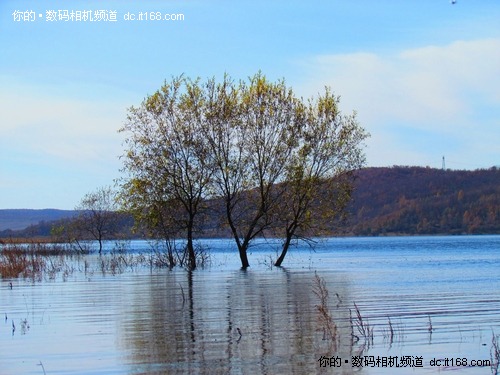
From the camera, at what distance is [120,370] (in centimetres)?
1401

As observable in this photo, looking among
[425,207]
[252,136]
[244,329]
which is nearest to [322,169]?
[252,136]

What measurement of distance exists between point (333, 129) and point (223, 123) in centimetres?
625

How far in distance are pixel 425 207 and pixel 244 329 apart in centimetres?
15143

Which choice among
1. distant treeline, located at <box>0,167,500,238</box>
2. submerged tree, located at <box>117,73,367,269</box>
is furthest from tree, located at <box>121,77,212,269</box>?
distant treeline, located at <box>0,167,500,238</box>

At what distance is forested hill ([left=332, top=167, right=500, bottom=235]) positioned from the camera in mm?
164500

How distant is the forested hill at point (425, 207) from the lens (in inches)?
6476

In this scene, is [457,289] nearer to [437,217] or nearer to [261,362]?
[261,362]

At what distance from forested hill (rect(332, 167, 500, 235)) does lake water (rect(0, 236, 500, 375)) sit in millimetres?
134064

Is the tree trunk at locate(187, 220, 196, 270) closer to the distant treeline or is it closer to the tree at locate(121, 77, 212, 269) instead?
the tree at locate(121, 77, 212, 269)

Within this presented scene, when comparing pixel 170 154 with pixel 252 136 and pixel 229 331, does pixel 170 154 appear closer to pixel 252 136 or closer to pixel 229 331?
pixel 252 136

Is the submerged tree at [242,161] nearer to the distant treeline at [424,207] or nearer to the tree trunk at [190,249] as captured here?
the tree trunk at [190,249]

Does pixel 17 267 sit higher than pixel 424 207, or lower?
lower

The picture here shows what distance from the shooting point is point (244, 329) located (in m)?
18.3

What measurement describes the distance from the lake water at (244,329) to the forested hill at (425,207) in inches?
5278
